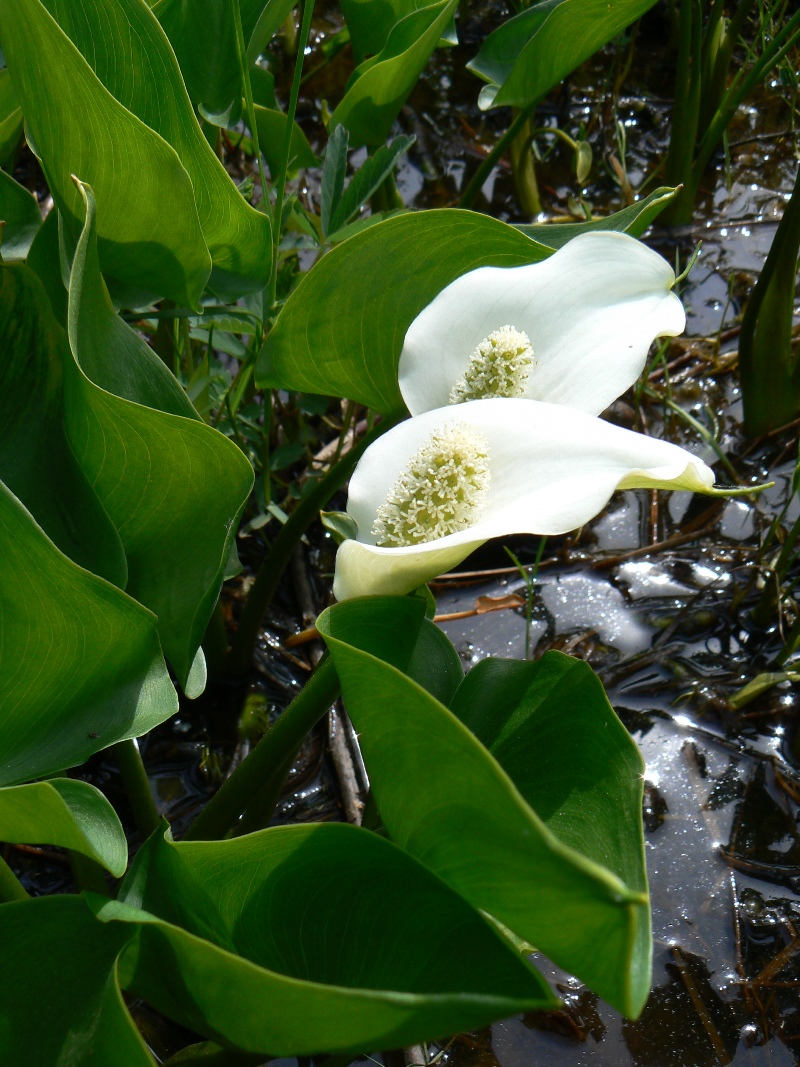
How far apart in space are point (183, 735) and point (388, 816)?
560mm

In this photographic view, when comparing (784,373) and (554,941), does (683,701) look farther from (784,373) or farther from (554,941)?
(554,941)

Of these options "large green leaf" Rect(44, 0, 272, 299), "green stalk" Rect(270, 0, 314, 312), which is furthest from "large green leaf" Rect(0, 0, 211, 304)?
"green stalk" Rect(270, 0, 314, 312)

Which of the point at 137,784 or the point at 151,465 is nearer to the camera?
the point at 151,465

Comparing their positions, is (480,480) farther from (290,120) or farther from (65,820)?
(290,120)

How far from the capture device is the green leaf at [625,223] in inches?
28.2

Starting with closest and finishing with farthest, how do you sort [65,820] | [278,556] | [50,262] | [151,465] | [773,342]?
[65,820] → [151,465] → [50,262] → [278,556] → [773,342]

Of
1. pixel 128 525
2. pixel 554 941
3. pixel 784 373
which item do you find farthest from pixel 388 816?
pixel 784 373

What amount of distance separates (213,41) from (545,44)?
0.33 meters

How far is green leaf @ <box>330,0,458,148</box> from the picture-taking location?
2.87 feet

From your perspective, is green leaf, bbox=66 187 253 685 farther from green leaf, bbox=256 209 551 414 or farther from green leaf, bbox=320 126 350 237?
green leaf, bbox=320 126 350 237

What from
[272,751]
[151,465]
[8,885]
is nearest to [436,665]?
[272,751]

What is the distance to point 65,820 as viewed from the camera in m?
0.48

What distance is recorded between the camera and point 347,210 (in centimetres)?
91

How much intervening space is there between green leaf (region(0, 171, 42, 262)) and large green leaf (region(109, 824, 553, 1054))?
21.4 inches
